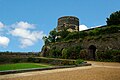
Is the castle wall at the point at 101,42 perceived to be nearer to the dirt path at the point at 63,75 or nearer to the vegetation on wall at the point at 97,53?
the vegetation on wall at the point at 97,53

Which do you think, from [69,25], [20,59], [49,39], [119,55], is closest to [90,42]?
[119,55]

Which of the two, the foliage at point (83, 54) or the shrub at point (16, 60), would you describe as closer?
the foliage at point (83, 54)

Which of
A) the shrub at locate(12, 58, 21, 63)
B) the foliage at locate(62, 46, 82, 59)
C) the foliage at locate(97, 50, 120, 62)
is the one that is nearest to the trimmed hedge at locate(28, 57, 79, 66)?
the shrub at locate(12, 58, 21, 63)

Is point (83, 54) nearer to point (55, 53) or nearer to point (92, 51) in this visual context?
point (92, 51)

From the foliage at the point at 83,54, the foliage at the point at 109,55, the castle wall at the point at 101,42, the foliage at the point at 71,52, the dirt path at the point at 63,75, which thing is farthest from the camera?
the foliage at the point at 71,52

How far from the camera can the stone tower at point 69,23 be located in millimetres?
42406

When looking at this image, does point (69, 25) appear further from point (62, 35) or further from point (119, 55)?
point (119, 55)

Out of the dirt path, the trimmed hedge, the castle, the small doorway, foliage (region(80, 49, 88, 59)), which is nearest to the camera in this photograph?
the dirt path

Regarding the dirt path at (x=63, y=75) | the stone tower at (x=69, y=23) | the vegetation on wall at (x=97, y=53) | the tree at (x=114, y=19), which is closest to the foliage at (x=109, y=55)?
the vegetation on wall at (x=97, y=53)

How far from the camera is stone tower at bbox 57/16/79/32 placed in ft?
139

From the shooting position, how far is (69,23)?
42.5 m

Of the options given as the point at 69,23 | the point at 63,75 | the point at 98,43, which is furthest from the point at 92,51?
the point at 69,23

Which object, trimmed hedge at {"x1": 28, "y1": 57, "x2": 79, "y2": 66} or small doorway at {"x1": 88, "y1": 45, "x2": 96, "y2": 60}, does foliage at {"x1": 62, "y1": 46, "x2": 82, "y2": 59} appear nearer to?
small doorway at {"x1": 88, "y1": 45, "x2": 96, "y2": 60}

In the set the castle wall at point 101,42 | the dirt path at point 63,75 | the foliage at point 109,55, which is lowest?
the dirt path at point 63,75
